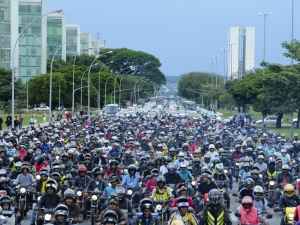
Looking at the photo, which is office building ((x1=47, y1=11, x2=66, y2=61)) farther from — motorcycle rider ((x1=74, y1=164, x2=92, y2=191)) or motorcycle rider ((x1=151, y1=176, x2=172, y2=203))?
motorcycle rider ((x1=151, y1=176, x2=172, y2=203))

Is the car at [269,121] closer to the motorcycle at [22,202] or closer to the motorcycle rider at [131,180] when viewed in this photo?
the motorcycle rider at [131,180]

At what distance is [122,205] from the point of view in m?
19.4

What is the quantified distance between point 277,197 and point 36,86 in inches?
3203

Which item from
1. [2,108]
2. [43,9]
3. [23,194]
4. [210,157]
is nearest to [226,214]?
[23,194]

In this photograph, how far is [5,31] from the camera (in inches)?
5340

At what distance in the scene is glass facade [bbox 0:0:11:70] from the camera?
13512cm

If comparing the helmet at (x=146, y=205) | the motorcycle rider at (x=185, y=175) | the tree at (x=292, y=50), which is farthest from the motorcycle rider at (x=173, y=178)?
the tree at (x=292, y=50)

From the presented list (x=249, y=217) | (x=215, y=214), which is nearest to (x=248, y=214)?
(x=249, y=217)

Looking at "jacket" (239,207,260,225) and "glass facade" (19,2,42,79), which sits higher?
"glass facade" (19,2,42,79)

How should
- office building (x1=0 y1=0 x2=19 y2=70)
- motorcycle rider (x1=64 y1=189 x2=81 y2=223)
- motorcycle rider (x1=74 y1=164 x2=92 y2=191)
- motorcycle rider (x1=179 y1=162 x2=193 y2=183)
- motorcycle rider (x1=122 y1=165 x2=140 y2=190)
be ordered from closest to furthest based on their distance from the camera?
motorcycle rider (x1=64 y1=189 x2=81 y2=223) < motorcycle rider (x1=122 y1=165 x2=140 y2=190) < motorcycle rider (x1=74 y1=164 x2=92 y2=191) < motorcycle rider (x1=179 y1=162 x2=193 y2=183) < office building (x1=0 y1=0 x2=19 y2=70)

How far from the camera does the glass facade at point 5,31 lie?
135m

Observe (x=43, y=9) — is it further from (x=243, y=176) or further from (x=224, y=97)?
(x=243, y=176)

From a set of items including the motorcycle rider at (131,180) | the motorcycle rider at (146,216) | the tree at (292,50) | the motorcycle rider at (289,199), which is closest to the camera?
the motorcycle rider at (146,216)

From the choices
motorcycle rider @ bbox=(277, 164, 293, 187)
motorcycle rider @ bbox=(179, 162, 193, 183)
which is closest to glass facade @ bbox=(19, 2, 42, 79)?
motorcycle rider @ bbox=(277, 164, 293, 187)
